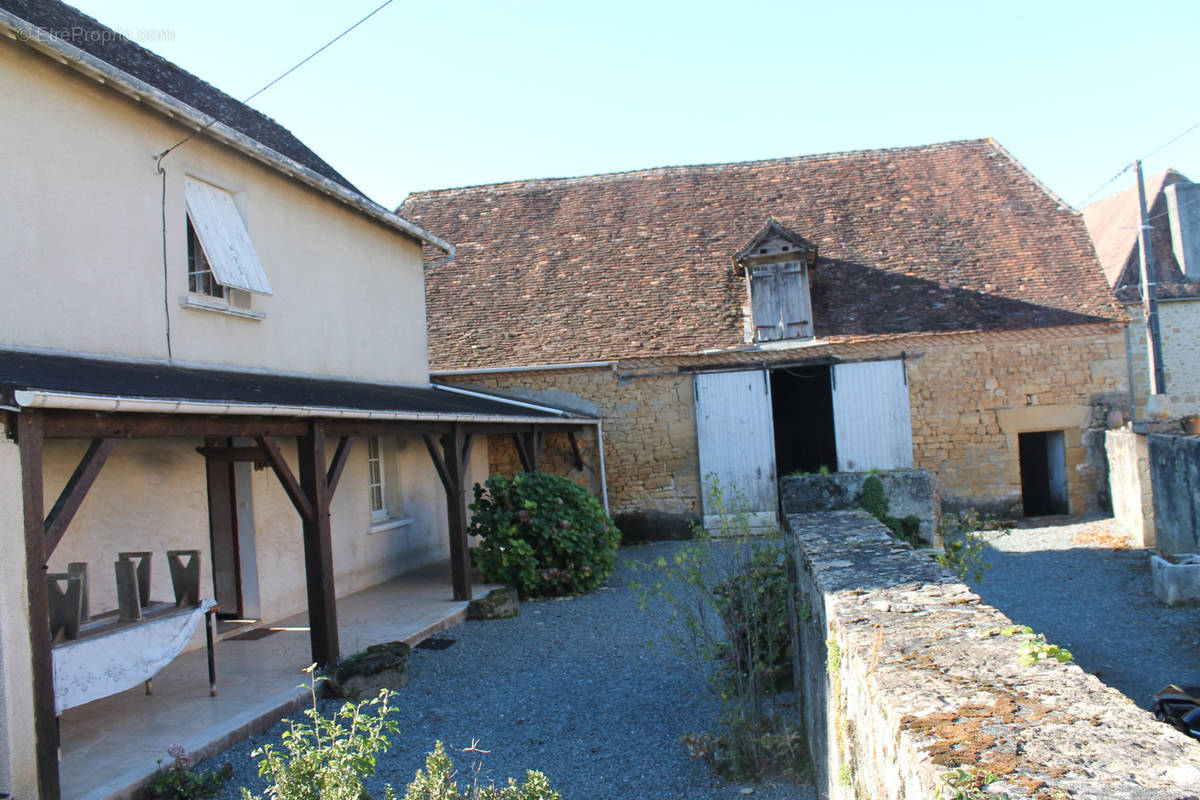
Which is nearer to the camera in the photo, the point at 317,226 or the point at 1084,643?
the point at 1084,643

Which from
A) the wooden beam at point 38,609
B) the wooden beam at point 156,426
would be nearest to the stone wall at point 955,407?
the wooden beam at point 156,426

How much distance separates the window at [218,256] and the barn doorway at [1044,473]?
1225 centimetres

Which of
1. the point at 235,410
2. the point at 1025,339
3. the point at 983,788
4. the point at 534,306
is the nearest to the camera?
the point at 983,788

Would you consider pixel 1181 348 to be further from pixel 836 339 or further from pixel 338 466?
pixel 338 466

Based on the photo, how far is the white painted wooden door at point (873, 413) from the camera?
44.6 ft

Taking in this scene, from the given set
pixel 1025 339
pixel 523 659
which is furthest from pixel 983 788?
pixel 1025 339

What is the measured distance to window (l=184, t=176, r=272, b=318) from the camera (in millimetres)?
7254

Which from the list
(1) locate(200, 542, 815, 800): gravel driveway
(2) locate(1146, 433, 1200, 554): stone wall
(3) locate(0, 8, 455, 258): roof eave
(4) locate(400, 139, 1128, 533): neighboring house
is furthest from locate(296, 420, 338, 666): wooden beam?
(2) locate(1146, 433, 1200, 554): stone wall

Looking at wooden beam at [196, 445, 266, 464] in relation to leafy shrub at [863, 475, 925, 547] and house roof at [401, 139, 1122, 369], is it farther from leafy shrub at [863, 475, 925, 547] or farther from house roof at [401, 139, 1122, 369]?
house roof at [401, 139, 1122, 369]

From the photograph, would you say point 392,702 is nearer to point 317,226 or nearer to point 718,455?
point 317,226

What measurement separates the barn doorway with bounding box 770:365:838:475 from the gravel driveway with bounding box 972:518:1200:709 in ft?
19.5

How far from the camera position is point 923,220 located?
49.7ft

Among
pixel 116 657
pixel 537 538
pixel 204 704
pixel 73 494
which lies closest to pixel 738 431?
pixel 537 538

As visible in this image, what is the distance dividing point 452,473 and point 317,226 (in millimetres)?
3189
